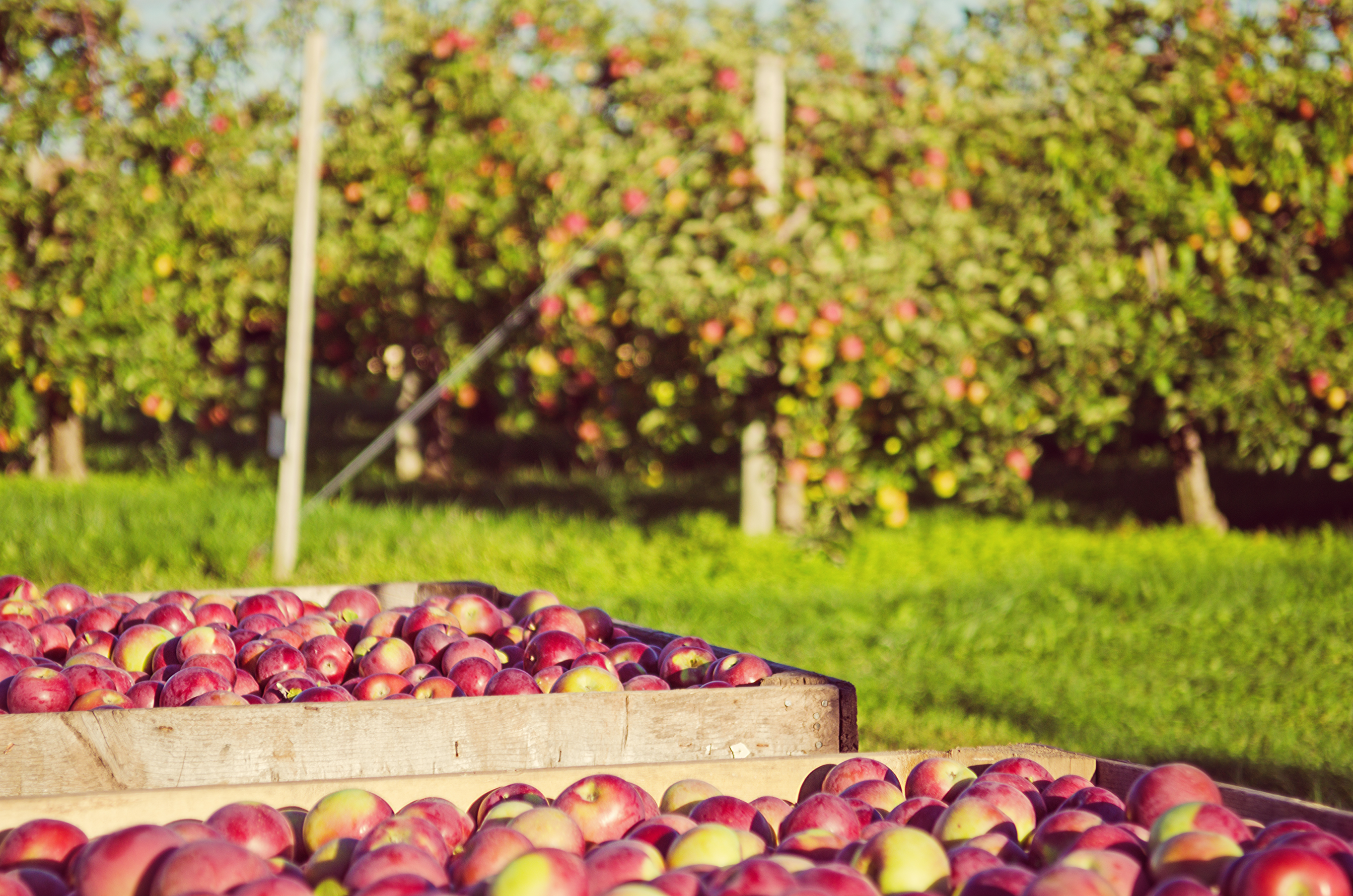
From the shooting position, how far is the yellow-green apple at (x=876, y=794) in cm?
161

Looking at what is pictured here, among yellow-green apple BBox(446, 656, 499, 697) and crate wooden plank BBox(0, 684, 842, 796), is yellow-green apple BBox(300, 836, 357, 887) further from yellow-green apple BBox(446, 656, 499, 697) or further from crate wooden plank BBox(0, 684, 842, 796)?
yellow-green apple BBox(446, 656, 499, 697)

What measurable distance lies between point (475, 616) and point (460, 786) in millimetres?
994

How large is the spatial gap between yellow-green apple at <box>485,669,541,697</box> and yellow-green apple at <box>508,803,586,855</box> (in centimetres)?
63

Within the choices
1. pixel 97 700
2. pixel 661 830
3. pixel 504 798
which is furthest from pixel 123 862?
pixel 97 700

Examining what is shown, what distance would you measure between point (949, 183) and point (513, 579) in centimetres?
282

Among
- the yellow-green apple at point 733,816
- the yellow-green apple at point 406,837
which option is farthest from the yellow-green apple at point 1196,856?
the yellow-green apple at point 406,837

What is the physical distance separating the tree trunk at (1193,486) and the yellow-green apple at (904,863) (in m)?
5.79

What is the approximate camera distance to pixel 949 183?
19.8 feet

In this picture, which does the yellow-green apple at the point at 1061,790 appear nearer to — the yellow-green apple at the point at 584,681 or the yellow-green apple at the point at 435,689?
the yellow-green apple at the point at 584,681

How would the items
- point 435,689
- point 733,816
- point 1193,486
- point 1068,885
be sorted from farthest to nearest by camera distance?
point 1193,486 < point 435,689 < point 733,816 < point 1068,885

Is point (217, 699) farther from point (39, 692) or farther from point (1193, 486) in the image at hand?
point (1193, 486)

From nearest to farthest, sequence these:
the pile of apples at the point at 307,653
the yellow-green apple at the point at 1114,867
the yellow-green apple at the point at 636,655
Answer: the yellow-green apple at the point at 1114,867
the pile of apples at the point at 307,653
the yellow-green apple at the point at 636,655

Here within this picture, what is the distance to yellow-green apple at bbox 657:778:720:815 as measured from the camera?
159cm

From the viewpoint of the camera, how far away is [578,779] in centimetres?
165
